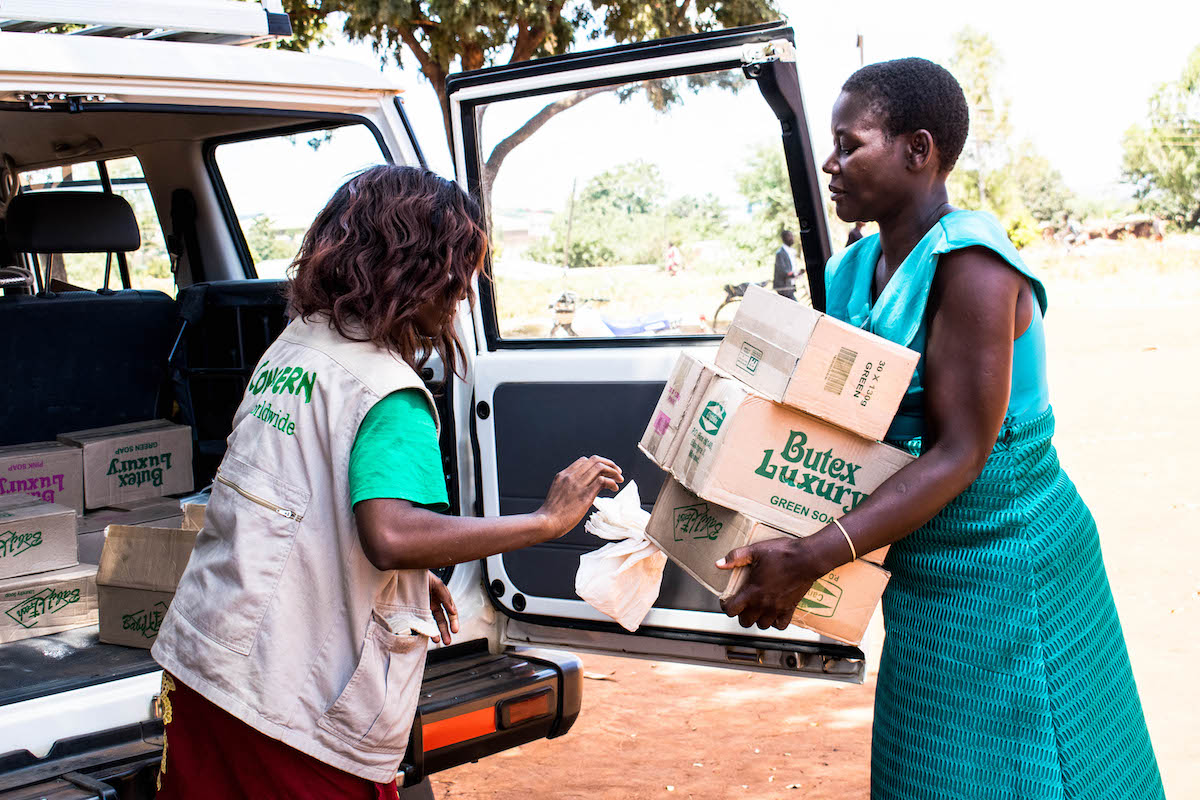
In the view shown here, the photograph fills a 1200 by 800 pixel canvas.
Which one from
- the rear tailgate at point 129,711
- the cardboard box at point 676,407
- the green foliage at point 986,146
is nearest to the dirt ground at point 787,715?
the rear tailgate at point 129,711

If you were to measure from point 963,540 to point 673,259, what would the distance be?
178cm

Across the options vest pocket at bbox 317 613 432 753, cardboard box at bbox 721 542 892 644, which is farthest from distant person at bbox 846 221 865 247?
vest pocket at bbox 317 613 432 753

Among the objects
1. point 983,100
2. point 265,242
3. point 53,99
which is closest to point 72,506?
point 265,242

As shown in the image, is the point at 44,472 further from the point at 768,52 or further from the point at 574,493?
the point at 768,52

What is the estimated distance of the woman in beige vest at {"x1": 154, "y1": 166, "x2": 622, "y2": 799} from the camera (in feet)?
5.57

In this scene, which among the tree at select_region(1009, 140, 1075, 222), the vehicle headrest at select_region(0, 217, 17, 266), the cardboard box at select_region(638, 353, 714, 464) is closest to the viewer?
the cardboard box at select_region(638, 353, 714, 464)

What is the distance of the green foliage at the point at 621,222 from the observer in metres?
3.37

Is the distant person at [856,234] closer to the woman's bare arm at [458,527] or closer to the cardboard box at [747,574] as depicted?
the cardboard box at [747,574]

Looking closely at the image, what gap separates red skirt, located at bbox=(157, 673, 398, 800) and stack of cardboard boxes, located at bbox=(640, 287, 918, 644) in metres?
0.70

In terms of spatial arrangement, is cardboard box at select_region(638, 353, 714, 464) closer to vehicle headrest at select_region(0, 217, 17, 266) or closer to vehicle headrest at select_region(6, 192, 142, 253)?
vehicle headrest at select_region(6, 192, 142, 253)

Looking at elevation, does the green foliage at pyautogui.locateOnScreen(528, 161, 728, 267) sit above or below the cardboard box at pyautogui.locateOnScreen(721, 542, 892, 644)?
above

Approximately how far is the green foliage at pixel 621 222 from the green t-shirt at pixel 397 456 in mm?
1611

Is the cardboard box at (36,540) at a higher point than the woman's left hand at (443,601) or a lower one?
lower

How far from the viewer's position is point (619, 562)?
223 centimetres
